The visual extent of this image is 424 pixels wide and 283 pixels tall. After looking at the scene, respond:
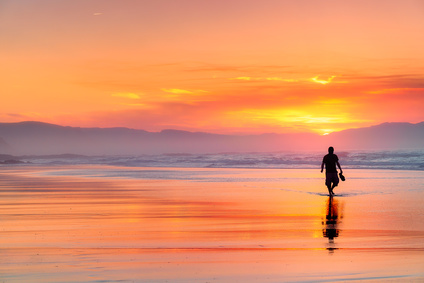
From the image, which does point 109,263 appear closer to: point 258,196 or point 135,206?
point 135,206

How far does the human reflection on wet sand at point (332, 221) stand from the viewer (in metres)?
8.96

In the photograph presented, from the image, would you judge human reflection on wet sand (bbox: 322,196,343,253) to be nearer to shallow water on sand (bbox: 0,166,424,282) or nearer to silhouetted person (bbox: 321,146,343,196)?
shallow water on sand (bbox: 0,166,424,282)

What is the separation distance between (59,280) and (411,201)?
38.8 ft

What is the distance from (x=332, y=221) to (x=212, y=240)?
11.4ft

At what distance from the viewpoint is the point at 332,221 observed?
11.3 metres

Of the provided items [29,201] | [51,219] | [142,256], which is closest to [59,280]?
[142,256]

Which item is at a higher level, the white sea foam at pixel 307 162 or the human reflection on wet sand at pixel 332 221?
the white sea foam at pixel 307 162

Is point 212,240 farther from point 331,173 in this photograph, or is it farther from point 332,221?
point 331,173

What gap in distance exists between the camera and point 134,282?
20.1ft

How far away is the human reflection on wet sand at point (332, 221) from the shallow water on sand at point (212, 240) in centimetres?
2

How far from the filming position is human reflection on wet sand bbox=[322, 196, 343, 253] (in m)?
8.96

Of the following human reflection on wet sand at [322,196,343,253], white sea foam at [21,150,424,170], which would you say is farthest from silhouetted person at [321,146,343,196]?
white sea foam at [21,150,424,170]

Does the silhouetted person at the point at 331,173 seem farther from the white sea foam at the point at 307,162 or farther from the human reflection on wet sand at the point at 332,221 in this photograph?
the white sea foam at the point at 307,162

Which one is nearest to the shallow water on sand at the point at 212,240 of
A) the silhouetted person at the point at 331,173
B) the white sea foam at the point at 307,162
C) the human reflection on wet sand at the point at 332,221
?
the human reflection on wet sand at the point at 332,221
